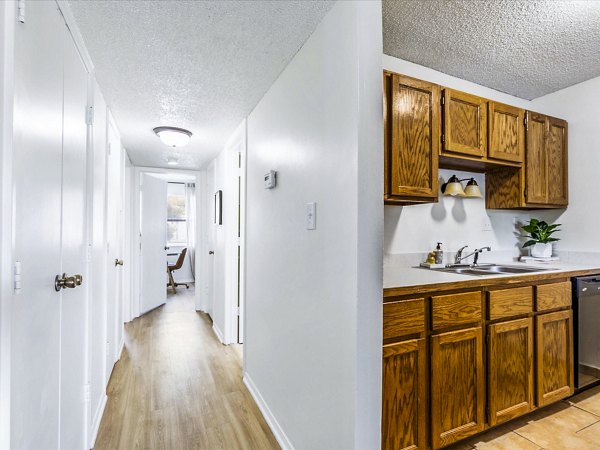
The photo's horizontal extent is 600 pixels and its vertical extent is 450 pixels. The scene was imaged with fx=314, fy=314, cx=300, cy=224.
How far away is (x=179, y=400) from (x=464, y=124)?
2.76 meters

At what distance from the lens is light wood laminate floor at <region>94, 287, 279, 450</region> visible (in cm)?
182

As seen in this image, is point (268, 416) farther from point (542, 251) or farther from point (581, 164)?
point (581, 164)

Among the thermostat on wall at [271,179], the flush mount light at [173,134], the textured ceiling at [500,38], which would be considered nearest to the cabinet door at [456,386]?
the thermostat on wall at [271,179]

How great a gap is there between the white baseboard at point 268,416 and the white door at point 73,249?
99cm

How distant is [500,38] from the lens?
1949 mm

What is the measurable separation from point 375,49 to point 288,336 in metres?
1.46

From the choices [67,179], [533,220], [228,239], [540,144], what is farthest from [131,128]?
[533,220]

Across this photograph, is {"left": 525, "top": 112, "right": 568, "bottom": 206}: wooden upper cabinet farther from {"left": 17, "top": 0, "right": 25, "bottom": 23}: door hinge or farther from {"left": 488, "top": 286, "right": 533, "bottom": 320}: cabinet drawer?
{"left": 17, "top": 0, "right": 25, "bottom": 23}: door hinge

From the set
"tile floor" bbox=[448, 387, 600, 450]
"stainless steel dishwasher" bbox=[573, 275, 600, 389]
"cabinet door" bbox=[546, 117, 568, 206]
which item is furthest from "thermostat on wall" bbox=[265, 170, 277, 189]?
"cabinet door" bbox=[546, 117, 568, 206]

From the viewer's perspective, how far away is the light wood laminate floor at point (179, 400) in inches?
71.8

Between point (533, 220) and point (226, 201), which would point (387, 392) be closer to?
point (533, 220)

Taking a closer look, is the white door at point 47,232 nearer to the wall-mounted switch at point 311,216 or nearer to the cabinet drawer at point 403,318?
the wall-mounted switch at point 311,216

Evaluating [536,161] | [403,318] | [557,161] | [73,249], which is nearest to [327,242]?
[403,318]

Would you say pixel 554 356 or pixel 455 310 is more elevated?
pixel 455 310
